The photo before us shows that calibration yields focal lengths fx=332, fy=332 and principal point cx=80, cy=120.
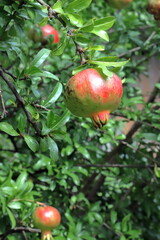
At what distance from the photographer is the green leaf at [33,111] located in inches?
29.4

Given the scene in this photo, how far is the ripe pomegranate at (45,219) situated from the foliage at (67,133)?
5 centimetres

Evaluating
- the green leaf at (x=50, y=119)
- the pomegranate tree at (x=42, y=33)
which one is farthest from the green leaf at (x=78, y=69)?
the pomegranate tree at (x=42, y=33)

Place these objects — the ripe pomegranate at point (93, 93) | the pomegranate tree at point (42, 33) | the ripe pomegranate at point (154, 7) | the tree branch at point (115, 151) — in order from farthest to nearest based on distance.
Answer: the tree branch at point (115, 151) < the pomegranate tree at point (42, 33) < the ripe pomegranate at point (154, 7) < the ripe pomegranate at point (93, 93)

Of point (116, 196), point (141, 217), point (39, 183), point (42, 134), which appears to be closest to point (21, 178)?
point (39, 183)

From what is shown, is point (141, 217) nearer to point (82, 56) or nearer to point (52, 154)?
point (52, 154)

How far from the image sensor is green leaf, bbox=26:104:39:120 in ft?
2.45

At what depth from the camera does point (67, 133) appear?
140cm

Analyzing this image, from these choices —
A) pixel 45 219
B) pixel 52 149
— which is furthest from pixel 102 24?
pixel 45 219

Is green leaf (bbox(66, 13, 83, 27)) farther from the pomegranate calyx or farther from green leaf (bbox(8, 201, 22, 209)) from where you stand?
green leaf (bbox(8, 201, 22, 209))

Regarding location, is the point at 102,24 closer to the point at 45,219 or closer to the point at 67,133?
the point at 45,219

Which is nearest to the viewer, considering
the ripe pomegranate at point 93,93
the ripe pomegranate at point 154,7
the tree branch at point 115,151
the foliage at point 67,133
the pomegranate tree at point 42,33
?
the ripe pomegranate at point 93,93

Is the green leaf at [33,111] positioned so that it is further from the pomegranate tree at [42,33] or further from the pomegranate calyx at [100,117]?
the pomegranate tree at [42,33]

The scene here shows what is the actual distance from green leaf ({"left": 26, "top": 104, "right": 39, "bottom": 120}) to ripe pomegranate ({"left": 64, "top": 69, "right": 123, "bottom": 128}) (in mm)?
159

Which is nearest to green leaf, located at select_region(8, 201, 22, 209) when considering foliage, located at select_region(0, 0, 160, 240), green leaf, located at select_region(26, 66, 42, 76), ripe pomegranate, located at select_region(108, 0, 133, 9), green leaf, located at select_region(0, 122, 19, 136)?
foliage, located at select_region(0, 0, 160, 240)
